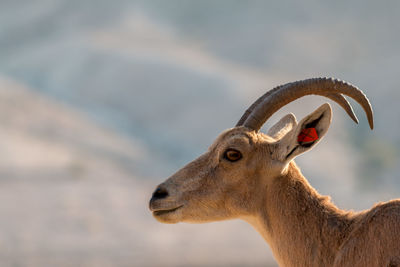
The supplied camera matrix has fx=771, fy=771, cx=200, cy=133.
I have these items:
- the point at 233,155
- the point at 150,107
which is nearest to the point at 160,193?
the point at 233,155

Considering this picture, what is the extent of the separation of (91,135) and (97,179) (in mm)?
12278

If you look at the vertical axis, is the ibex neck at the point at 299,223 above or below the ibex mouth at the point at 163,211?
below

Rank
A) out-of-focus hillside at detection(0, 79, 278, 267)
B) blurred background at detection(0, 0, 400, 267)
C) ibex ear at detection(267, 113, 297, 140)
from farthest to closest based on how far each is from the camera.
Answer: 1. blurred background at detection(0, 0, 400, 267)
2. out-of-focus hillside at detection(0, 79, 278, 267)
3. ibex ear at detection(267, 113, 297, 140)

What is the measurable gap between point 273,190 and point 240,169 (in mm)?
444

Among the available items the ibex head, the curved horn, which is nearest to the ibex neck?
the ibex head

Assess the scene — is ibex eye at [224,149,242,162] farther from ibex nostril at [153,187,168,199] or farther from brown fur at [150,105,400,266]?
ibex nostril at [153,187,168,199]

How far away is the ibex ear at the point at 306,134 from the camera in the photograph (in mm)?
8539

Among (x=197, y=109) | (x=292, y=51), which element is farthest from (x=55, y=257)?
(x=292, y=51)

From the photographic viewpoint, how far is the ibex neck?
840 centimetres

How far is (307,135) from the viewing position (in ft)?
28.1

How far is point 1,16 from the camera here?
9906cm

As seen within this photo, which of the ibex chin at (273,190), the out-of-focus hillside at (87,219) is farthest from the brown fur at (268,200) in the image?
the out-of-focus hillside at (87,219)

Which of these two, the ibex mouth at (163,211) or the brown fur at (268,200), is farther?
the ibex mouth at (163,211)

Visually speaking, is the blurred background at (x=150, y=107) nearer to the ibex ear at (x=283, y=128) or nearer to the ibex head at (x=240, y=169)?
the ibex ear at (x=283, y=128)
